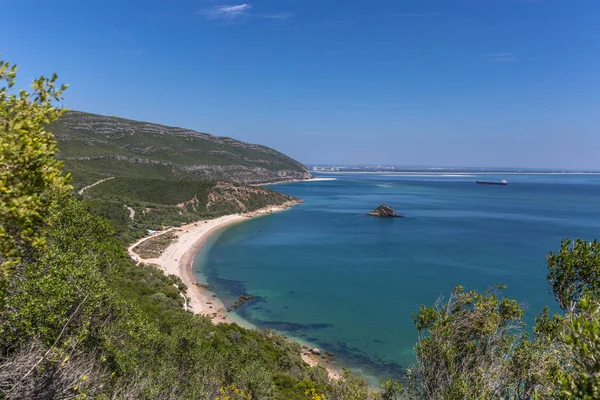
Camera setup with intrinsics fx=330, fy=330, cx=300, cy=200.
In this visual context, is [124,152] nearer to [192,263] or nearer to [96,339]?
[192,263]

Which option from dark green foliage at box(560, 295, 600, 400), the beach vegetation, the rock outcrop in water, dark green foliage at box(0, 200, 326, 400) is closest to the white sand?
dark green foliage at box(0, 200, 326, 400)

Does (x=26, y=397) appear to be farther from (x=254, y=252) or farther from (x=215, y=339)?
(x=254, y=252)

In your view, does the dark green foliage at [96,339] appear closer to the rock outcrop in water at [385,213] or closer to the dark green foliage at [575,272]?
the dark green foliage at [575,272]

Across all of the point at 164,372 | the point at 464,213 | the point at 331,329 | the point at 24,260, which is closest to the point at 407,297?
Result: the point at 331,329

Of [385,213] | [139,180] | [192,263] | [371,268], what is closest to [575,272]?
[371,268]

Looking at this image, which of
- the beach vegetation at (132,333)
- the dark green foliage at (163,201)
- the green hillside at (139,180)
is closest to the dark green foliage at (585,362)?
the beach vegetation at (132,333)

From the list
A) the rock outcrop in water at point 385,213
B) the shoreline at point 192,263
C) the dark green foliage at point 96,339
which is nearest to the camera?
the dark green foliage at point 96,339
